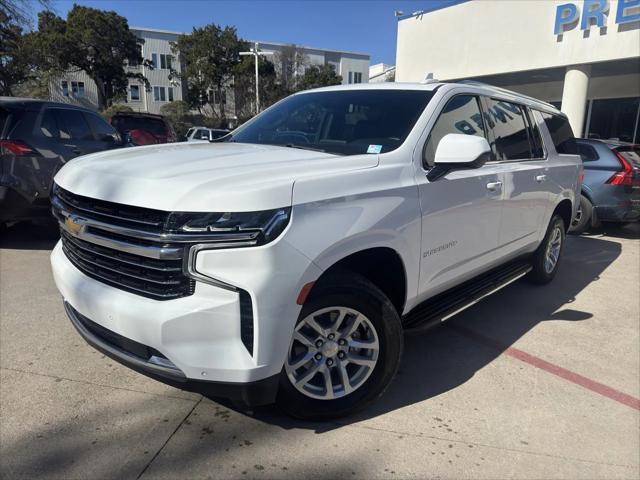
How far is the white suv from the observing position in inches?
82.2

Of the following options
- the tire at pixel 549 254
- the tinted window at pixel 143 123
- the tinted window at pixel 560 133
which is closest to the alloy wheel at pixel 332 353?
the tire at pixel 549 254

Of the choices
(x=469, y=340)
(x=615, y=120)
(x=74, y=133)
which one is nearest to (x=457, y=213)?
(x=469, y=340)

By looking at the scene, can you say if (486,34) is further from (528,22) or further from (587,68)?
(587,68)

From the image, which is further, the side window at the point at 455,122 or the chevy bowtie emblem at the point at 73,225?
the side window at the point at 455,122

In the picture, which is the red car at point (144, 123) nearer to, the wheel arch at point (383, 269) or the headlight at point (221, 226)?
the wheel arch at point (383, 269)

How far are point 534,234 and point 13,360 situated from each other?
4.51 metres

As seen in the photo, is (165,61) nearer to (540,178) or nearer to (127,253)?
(540,178)

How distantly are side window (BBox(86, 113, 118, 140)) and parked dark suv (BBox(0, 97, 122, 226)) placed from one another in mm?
582

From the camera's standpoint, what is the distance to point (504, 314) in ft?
14.9

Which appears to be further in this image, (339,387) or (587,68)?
(587,68)

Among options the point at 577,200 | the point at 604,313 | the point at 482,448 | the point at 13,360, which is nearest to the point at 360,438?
the point at 482,448

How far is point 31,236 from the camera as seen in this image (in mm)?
6727

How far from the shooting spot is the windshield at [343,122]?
3092 millimetres

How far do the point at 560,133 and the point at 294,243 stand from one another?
173 inches
